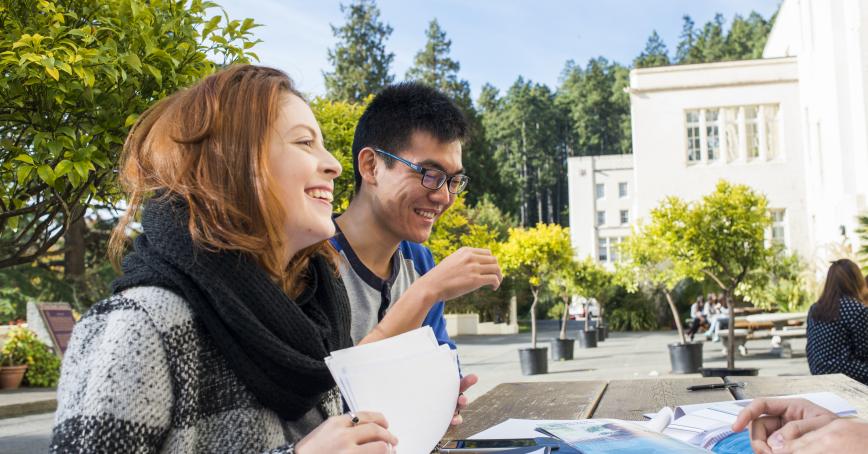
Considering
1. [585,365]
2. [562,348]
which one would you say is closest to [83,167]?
[585,365]

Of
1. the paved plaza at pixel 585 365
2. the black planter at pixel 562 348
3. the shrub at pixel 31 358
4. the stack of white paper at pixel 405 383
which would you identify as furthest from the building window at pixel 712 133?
the stack of white paper at pixel 405 383

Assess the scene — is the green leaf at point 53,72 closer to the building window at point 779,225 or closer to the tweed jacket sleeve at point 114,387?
the tweed jacket sleeve at point 114,387

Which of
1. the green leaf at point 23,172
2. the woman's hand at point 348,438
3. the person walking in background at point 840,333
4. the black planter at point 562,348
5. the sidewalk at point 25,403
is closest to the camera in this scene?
the woman's hand at point 348,438

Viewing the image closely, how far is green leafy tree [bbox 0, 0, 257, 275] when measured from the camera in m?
3.52

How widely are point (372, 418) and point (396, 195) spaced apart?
1.58 m

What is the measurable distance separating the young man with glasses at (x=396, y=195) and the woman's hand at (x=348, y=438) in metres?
1.39

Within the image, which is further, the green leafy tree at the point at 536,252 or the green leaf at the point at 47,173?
the green leafy tree at the point at 536,252

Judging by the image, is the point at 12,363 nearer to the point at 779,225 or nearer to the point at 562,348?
the point at 562,348

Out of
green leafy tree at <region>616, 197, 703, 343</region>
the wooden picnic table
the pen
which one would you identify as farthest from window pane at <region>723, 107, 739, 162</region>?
the pen

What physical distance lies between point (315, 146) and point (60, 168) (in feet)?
7.99

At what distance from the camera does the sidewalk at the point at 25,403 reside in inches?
436

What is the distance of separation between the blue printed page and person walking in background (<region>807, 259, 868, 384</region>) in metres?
4.20

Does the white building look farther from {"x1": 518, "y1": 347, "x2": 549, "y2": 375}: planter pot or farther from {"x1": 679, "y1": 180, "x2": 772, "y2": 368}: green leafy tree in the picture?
{"x1": 679, "y1": 180, "x2": 772, "y2": 368}: green leafy tree

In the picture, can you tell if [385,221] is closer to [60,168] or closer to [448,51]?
[60,168]
